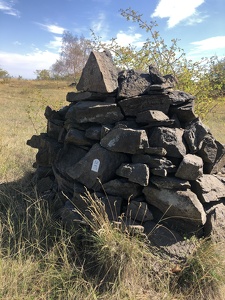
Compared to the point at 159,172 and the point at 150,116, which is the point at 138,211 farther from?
the point at 150,116

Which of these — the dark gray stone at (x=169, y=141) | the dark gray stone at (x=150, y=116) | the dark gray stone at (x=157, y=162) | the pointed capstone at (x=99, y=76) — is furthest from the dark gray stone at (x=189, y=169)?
the pointed capstone at (x=99, y=76)

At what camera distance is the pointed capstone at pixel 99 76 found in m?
4.21

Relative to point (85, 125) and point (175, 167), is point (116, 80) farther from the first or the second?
point (175, 167)

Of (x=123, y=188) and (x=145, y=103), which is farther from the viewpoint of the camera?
(x=145, y=103)

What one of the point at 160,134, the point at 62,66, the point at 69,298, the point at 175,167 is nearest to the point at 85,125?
the point at 160,134

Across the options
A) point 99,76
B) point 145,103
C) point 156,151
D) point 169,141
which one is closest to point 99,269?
point 156,151

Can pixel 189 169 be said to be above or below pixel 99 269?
above

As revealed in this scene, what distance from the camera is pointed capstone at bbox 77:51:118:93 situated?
4207 mm

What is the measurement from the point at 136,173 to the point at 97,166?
2.06ft

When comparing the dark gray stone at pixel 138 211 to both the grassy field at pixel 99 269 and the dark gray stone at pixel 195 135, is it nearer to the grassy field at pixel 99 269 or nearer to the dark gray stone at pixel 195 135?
the grassy field at pixel 99 269

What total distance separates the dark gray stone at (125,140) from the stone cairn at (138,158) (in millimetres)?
14

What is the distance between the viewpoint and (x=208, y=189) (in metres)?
3.68

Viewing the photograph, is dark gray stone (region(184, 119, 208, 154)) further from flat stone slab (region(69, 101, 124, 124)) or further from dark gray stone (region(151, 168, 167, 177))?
flat stone slab (region(69, 101, 124, 124))

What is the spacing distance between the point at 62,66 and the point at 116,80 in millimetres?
48176
